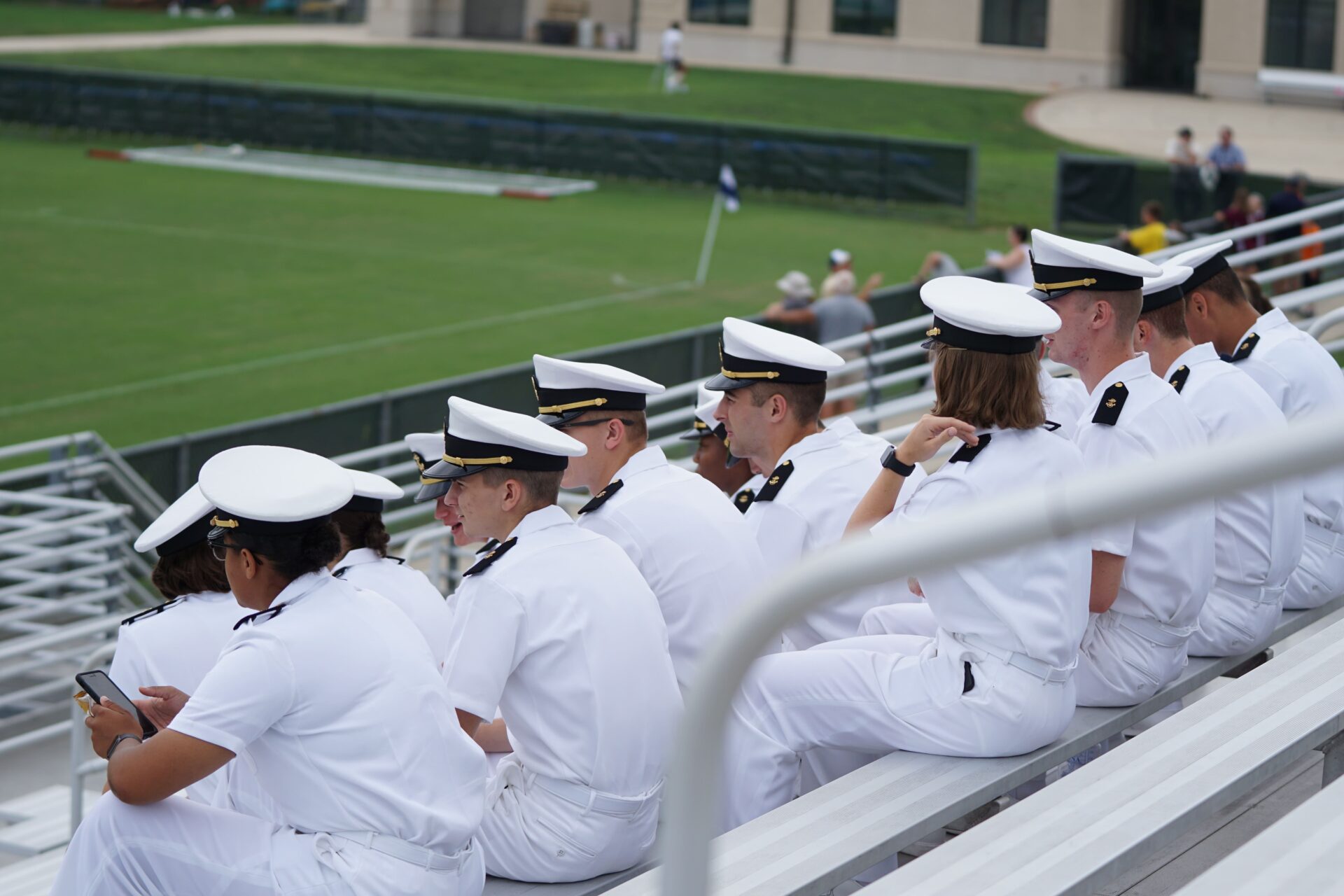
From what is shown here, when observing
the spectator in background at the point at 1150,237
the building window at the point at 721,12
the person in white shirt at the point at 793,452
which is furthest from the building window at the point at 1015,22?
the person in white shirt at the point at 793,452

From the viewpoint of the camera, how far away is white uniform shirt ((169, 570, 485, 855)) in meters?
3.32

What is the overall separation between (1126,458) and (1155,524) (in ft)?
0.66

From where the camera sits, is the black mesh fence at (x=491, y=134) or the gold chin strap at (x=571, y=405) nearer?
the gold chin strap at (x=571, y=405)

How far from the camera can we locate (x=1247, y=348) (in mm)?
5422

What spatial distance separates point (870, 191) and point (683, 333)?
18.3 meters

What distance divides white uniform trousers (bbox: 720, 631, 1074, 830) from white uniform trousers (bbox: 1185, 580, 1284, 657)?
0.98 meters

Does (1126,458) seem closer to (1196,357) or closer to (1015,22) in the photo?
(1196,357)

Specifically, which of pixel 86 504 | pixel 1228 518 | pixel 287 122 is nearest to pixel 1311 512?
pixel 1228 518

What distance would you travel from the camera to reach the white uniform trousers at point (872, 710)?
3850mm

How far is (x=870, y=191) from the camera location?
101 ft

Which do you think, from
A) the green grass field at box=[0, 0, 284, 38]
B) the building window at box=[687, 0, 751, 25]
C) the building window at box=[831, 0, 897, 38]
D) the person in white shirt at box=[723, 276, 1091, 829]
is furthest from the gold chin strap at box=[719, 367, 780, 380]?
the green grass field at box=[0, 0, 284, 38]

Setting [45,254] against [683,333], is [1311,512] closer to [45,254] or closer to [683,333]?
[683,333]

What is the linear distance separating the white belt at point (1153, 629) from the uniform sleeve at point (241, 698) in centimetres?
222

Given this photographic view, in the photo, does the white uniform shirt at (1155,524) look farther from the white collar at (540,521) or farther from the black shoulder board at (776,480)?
the white collar at (540,521)
